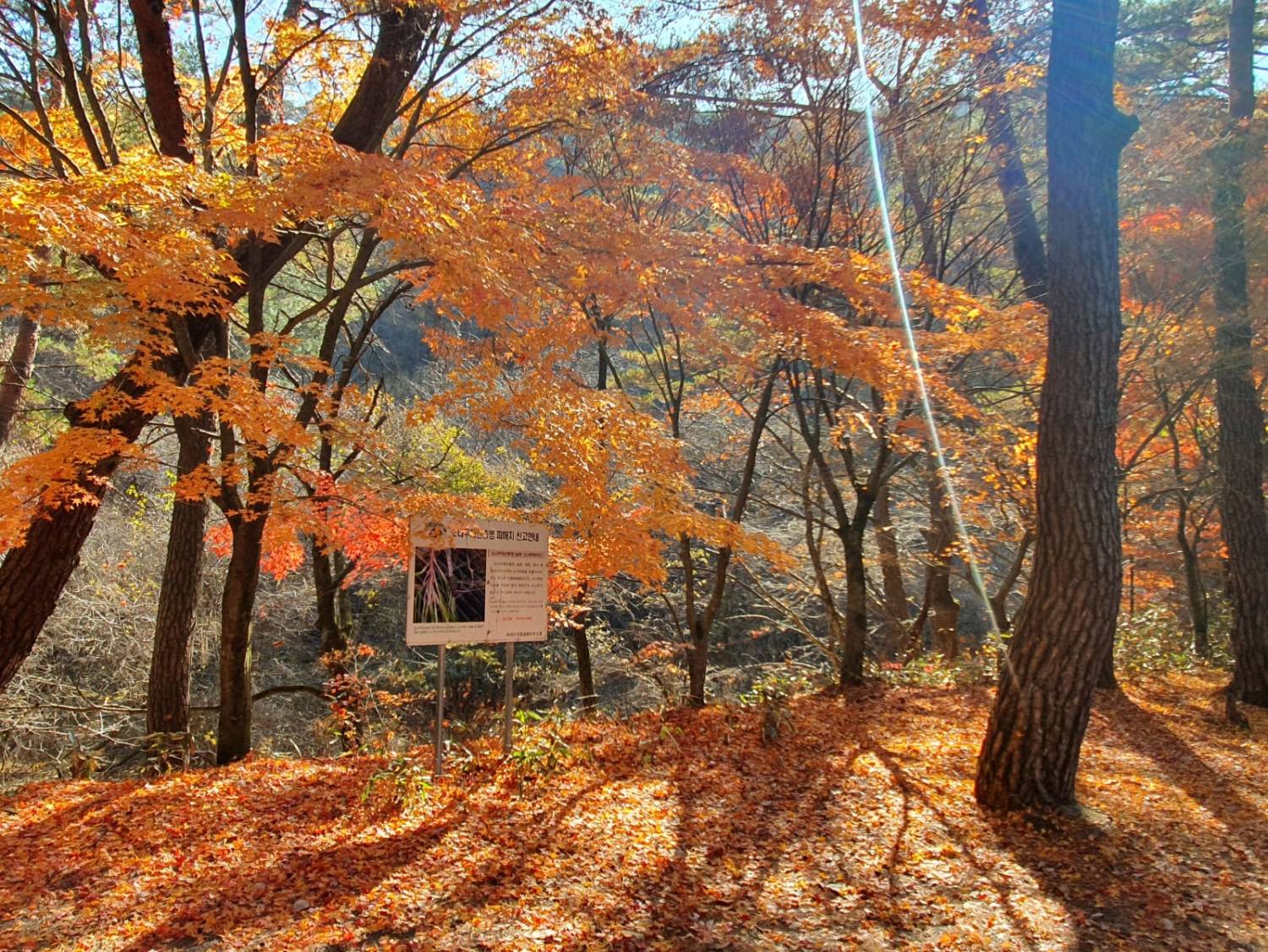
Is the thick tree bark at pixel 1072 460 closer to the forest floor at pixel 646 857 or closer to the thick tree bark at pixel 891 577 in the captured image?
the forest floor at pixel 646 857

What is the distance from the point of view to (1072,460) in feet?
14.5

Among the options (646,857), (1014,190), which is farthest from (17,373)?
(1014,190)

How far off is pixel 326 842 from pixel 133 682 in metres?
8.13

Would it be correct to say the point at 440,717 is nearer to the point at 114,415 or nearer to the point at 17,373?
the point at 114,415

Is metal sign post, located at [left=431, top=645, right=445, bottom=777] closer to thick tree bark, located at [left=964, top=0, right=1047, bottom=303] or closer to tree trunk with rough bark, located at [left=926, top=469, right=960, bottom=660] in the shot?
tree trunk with rough bark, located at [left=926, top=469, right=960, bottom=660]

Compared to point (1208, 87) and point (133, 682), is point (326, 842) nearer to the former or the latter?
point (133, 682)

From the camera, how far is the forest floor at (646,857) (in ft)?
10.4

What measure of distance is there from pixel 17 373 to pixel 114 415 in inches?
133

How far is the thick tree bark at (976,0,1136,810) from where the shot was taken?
4.36m

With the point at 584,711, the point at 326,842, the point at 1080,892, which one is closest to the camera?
the point at 1080,892

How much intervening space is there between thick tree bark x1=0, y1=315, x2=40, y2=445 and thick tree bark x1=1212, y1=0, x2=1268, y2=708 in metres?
12.6

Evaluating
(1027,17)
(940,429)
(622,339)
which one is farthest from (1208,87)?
(622,339)

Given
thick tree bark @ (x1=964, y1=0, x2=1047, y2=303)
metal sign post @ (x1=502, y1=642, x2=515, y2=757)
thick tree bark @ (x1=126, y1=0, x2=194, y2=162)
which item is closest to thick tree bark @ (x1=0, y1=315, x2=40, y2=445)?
thick tree bark @ (x1=126, y1=0, x2=194, y2=162)

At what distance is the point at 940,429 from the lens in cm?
811
